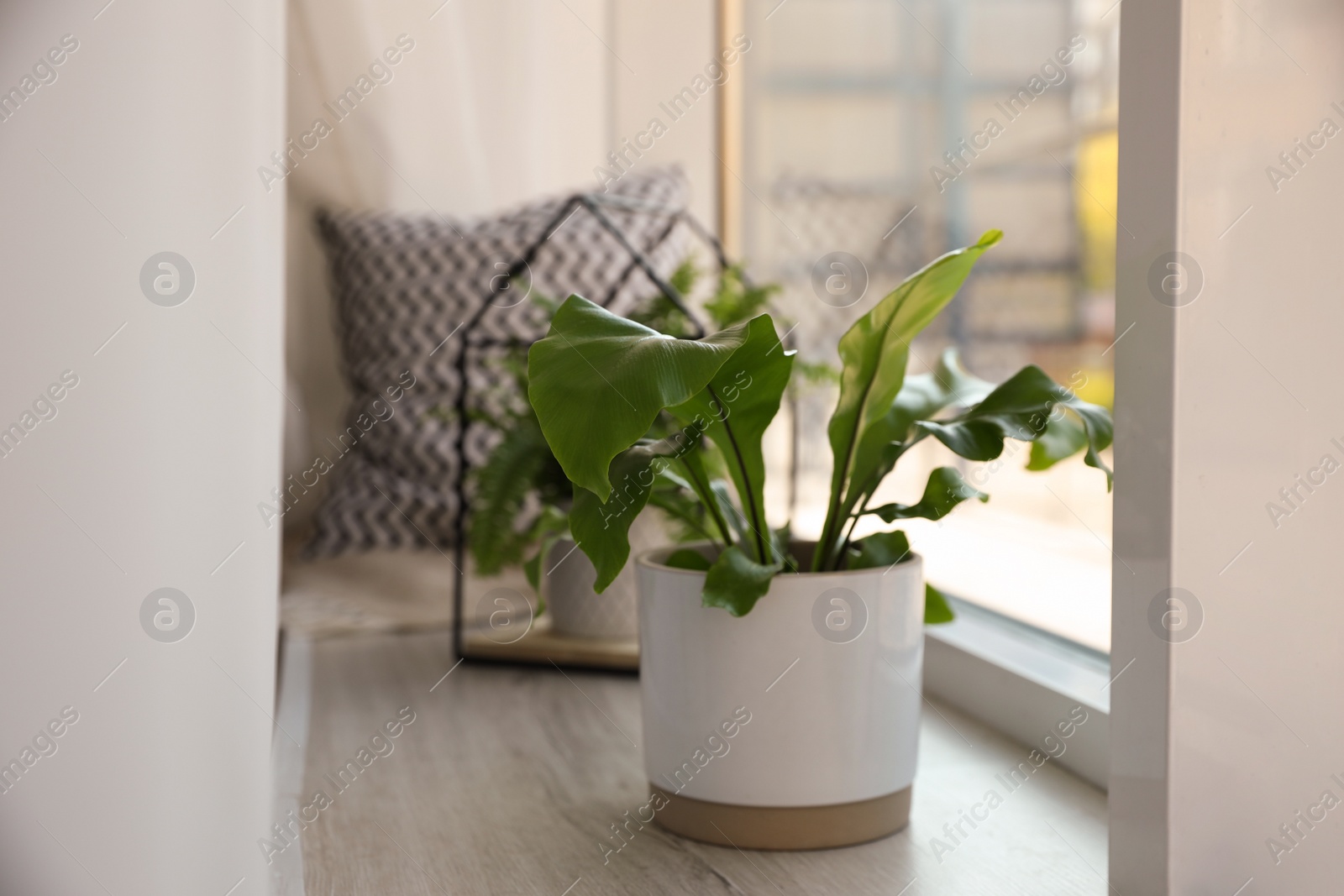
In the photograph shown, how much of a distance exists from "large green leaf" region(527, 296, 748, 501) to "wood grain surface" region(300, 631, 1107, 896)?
192 mm

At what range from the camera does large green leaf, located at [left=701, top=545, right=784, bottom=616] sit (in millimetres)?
576

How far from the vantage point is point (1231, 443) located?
521 millimetres

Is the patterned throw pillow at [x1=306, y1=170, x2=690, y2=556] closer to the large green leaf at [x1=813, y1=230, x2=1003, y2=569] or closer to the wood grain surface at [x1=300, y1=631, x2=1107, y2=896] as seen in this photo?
the wood grain surface at [x1=300, y1=631, x2=1107, y2=896]

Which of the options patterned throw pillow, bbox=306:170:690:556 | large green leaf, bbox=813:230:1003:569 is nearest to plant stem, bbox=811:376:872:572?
large green leaf, bbox=813:230:1003:569

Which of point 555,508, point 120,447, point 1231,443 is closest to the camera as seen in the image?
point 120,447

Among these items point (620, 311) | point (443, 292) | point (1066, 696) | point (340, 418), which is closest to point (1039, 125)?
point (620, 311)

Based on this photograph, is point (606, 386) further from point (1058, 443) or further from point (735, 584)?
point (1058, 443)

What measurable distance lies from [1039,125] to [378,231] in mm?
882

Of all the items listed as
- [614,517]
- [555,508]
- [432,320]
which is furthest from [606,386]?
[432,320]

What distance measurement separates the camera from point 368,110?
1.56m

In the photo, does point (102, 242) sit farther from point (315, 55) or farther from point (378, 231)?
point (315, 55)

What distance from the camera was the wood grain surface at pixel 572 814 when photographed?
1.97ft

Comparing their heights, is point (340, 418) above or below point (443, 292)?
below

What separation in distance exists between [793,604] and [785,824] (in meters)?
0.13
